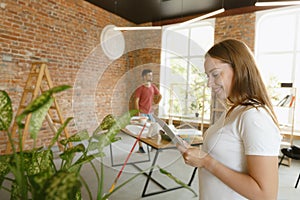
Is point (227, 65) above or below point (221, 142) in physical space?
above

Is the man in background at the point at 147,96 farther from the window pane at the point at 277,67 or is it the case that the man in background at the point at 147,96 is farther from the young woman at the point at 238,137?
the window pane at the point at 277,67

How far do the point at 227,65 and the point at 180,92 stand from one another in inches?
8.7

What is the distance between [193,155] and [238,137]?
0.19 m

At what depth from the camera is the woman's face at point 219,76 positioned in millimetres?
667

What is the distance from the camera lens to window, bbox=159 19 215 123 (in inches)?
22.6

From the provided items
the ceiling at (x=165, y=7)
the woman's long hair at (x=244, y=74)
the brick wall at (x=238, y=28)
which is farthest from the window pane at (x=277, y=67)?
the woman's long hair at (x=244, y=74)

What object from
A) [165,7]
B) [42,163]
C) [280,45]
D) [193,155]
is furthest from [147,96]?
[280,45]

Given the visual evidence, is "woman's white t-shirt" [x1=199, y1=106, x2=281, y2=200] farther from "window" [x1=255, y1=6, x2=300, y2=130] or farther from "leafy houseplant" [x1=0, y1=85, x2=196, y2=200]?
"window" [x1=255, y1=6, x2=300, y2=130]

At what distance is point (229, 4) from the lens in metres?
4.12

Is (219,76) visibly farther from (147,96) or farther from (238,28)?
(238,28)

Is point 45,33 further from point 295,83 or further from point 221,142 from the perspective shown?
point 295,83

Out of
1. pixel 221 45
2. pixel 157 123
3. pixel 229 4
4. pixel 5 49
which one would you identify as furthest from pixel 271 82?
pixel 5 49

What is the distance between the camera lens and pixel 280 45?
4.18 meters

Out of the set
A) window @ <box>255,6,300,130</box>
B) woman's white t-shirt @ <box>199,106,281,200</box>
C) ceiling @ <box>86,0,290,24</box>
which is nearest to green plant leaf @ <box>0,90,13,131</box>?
woman's white t-shirt @ <box>199,106,281,200</box>
